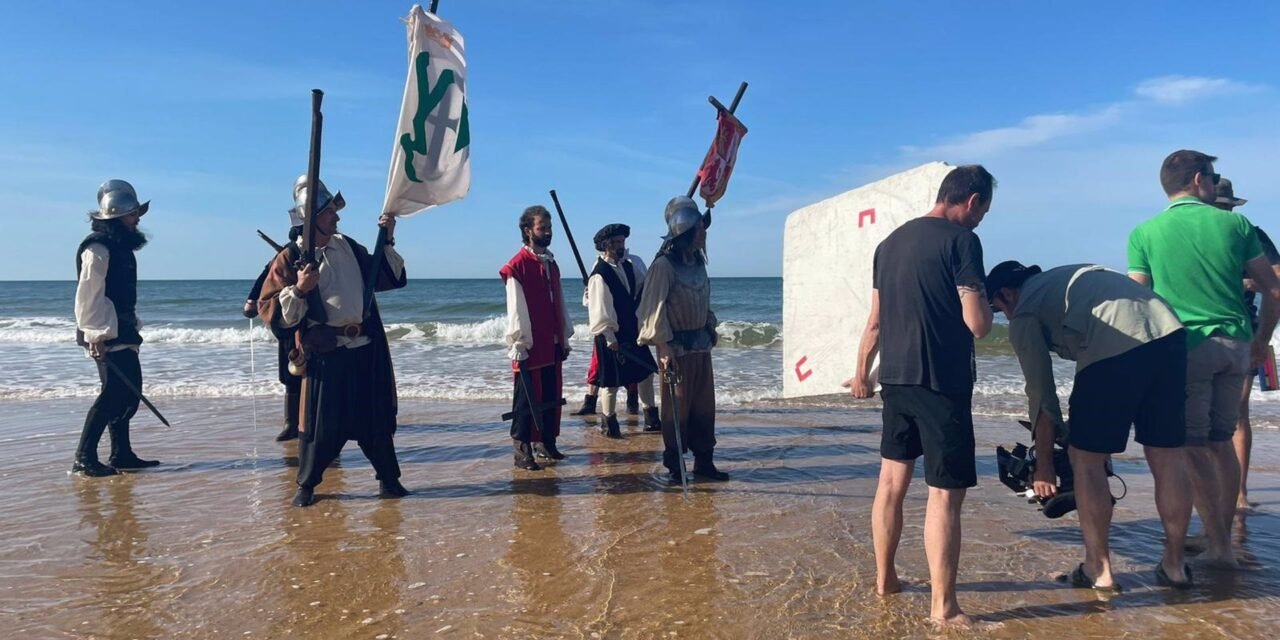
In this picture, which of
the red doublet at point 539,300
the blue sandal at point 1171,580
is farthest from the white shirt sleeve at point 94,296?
the blue sandal at point 1171,580

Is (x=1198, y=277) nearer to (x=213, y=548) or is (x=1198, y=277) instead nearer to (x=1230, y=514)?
(x=1230, y=514)

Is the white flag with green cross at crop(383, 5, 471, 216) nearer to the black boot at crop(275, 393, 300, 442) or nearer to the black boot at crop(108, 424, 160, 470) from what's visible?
the black boot at crop(108, 424, 160, 470)

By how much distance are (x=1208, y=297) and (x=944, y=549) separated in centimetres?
173

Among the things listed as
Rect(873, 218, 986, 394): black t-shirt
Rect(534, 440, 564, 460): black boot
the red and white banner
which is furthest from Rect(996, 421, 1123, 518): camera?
Rect(534, 440, 564, 460): black boot

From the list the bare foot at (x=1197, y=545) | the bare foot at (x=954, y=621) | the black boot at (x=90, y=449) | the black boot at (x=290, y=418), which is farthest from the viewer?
the black boot at (x=290, y=418)

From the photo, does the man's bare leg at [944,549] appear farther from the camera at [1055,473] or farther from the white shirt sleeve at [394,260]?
the white shirt sleeve at [394,260]

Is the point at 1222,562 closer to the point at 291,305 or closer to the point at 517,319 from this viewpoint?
the point at 517,319

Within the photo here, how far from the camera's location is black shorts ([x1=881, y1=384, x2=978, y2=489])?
2.99 m

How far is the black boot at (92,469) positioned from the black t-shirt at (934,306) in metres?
5.57

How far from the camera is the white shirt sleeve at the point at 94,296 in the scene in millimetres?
5594

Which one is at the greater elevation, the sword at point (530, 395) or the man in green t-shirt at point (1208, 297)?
the man in green t-shirt at point (1208, 297)

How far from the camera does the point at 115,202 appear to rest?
226 inches

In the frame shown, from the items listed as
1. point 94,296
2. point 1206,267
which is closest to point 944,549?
point 1206,267

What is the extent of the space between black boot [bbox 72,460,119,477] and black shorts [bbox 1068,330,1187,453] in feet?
20.1
